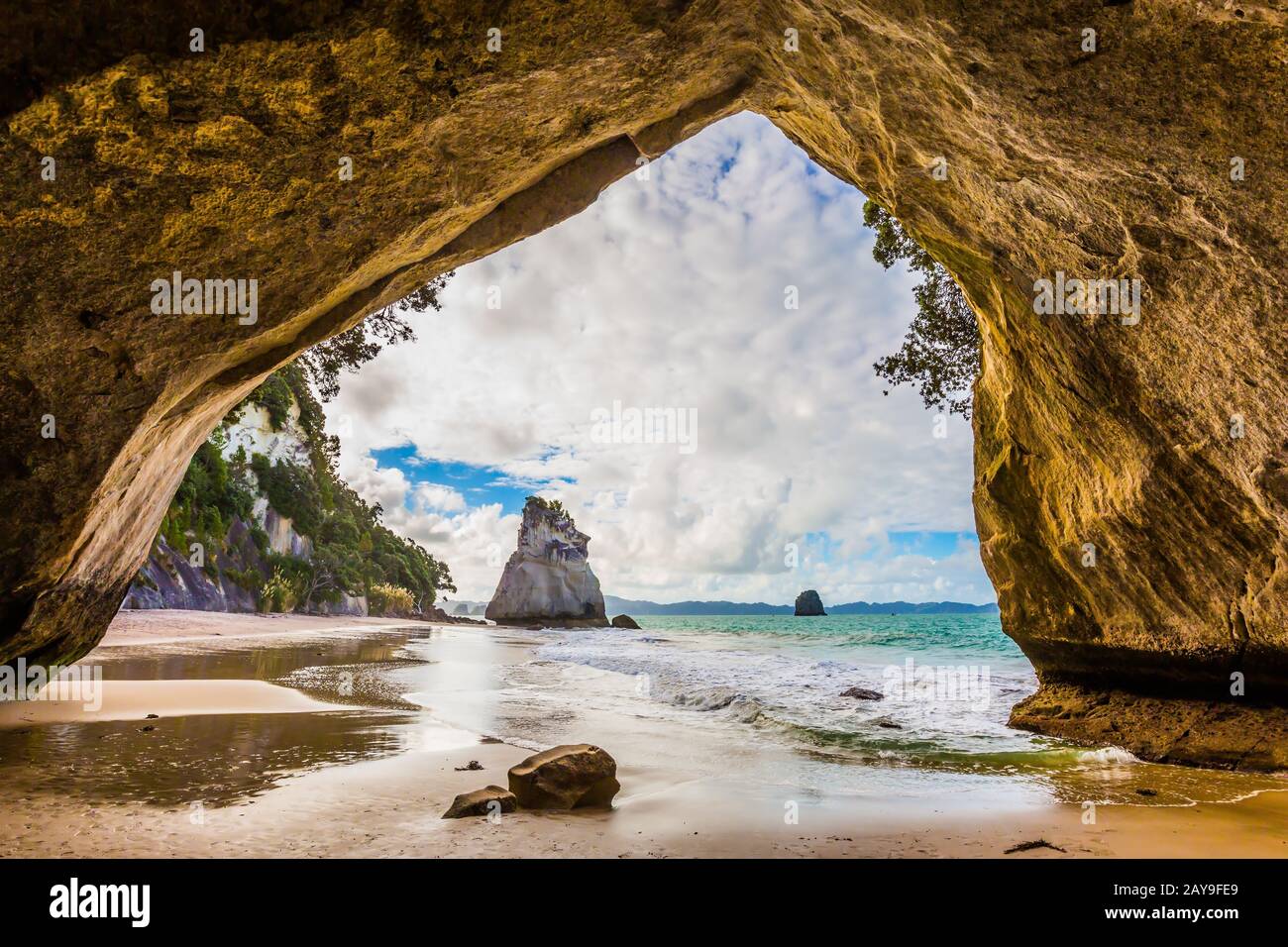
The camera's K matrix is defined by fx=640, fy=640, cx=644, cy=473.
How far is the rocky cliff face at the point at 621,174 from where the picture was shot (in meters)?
3.44

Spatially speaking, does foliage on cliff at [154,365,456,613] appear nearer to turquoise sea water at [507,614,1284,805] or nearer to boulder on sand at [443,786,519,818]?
turquoise sea water at [507,614,1284,805]

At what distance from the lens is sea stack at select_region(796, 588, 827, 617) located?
96000 millimetres

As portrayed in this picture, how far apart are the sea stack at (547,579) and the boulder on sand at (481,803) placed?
5707 centimetres

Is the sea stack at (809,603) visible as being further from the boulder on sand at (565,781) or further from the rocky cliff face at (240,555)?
the boulder on sand at (565,781)

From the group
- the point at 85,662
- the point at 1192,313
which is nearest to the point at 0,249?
the point at 1192,313

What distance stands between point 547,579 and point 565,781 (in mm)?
57599

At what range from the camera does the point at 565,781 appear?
423 centimetres

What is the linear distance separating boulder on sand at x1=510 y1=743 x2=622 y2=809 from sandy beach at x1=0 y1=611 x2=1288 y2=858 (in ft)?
0.50

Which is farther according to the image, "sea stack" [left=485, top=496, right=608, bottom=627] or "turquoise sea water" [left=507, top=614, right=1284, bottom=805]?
"sea stack" [left=485, top=496, right=608, bottom=627]

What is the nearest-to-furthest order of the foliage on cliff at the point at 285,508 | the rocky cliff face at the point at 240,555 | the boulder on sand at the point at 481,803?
1. the boulder on sand at the point at 481,803
2. the rocky cliff face at the point at 240,555
3. the foliage on cliff at the point at 285,508

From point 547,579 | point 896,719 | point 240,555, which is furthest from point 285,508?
point 896,719

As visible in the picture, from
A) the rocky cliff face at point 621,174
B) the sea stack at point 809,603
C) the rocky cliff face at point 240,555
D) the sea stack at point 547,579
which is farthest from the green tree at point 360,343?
the sea stack at point 809,603

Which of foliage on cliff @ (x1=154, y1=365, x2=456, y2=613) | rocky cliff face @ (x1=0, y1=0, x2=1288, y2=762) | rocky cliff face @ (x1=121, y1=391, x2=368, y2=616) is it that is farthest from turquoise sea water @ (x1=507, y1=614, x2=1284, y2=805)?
foliage on cliff @ (x1=154, y1=365, x2=456, y2=613)
